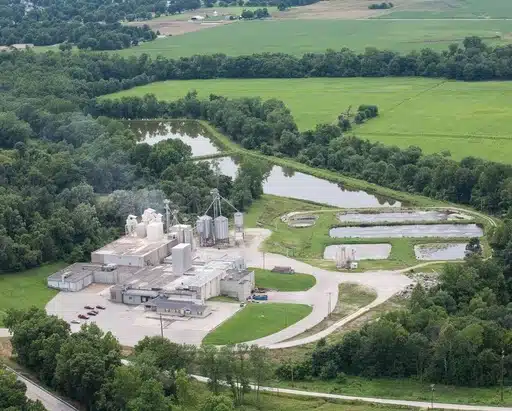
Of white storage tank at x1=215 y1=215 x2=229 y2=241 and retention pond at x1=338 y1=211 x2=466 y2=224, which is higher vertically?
white storage tank at x1=215 y1=215 x2=229 y2=241

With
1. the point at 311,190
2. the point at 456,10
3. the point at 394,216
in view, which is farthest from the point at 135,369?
the point at 456,10

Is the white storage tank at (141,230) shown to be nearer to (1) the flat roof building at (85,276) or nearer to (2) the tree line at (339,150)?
(1) the flat roof building at (85,276)

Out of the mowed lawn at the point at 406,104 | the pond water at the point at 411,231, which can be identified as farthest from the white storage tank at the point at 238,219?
the mowed lawn at the point at 406,104

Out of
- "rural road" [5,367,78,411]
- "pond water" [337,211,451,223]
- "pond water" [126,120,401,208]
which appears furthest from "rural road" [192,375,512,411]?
"pond water" [126,120,401,208]

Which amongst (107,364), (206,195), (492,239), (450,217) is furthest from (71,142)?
(107,364)

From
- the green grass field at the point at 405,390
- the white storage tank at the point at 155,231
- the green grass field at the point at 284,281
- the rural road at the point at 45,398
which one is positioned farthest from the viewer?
the white storage tank at the point at 155,231

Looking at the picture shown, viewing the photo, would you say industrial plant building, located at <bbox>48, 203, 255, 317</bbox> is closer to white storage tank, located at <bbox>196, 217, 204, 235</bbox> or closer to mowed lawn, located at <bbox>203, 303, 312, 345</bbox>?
white storage tank, located at <bbox>196, 217, 204, 235</bbox>

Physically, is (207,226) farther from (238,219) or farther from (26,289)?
(26,289)
